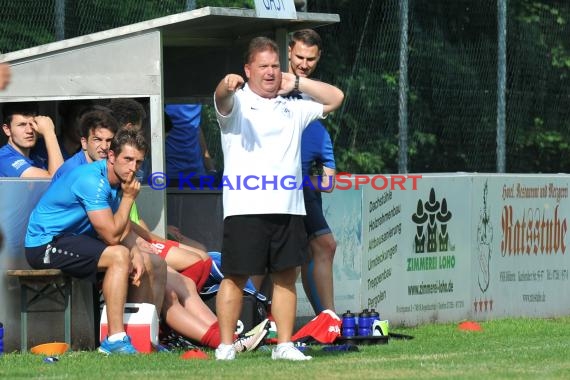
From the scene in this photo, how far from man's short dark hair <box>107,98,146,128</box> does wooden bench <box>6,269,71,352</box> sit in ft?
4.40

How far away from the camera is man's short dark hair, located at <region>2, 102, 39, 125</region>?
1120cm

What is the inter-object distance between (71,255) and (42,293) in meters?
0.46

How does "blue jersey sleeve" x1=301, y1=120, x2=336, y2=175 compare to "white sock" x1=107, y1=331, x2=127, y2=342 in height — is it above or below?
above

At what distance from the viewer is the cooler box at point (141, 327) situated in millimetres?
9945

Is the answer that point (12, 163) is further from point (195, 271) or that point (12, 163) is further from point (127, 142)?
point (195, 271)

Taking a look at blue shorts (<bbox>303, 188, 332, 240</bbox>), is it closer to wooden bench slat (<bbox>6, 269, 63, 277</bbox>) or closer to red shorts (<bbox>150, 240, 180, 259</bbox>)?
red shorts (<bbox>150, 240, 180, 259</bbox>)

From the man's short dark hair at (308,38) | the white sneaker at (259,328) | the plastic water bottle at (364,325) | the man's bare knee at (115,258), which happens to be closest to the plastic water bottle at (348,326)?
the plastic water bottle at (364,325)

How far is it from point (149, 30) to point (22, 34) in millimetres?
2920

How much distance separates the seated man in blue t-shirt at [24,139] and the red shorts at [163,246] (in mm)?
976

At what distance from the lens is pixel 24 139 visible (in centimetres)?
1116

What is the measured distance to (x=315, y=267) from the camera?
11.2 metres

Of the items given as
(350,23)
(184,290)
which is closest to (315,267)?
(184,290)

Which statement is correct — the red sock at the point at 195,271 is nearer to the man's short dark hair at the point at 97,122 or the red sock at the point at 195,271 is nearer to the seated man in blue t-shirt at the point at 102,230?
the seated man in blue t-shirt at the point at 102,230

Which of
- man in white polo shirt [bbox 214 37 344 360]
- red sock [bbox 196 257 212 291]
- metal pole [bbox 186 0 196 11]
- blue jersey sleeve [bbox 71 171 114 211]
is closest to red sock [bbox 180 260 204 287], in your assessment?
red sock [bbox 196 257 212 291]
